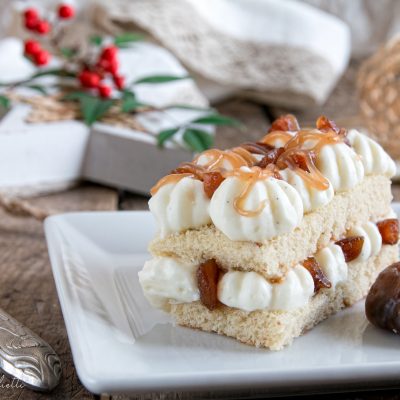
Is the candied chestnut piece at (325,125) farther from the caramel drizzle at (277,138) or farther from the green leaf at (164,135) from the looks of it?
the green leaf at (164,135)

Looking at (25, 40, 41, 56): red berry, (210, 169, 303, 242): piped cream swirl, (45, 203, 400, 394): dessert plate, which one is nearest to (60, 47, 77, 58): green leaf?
(25, 40, 41, 56): red berry

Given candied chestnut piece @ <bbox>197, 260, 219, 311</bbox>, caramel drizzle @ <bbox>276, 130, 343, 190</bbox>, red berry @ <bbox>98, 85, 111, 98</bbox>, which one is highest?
caramel drizzle @ <bbox>276, 130, 343, 190</bbox>

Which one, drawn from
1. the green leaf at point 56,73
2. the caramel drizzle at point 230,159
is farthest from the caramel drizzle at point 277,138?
the green leaf at point 56,73

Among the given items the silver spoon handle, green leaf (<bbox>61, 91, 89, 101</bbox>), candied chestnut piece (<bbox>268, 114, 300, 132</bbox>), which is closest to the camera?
the silver spoon handle

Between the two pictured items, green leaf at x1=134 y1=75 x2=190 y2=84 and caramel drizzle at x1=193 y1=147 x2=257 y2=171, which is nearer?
caramel drizzle at x1=193 y1=147 x2=257 y2=171

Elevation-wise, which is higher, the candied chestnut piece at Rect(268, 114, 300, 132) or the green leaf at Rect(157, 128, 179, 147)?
the candied chestnut piece at Rect(268, 114, 300, 132)

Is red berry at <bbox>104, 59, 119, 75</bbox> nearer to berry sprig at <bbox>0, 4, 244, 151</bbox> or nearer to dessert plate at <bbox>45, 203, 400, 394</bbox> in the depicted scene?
berry sprig at <bbox>0, 4, 244, 151</bbox>

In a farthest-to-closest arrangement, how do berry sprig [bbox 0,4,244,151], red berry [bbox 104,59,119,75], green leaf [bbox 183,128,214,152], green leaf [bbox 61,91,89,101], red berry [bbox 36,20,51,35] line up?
red berry [bbox 36,20,51,35], red berry [bbox 104,59,119,75], green leaf [bbox 61,91,89,101], berry sprig [bbox 0,4,244,151], green leaf [bbox 183,128,214,152]

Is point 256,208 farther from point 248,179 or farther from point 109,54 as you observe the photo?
point 109,54
